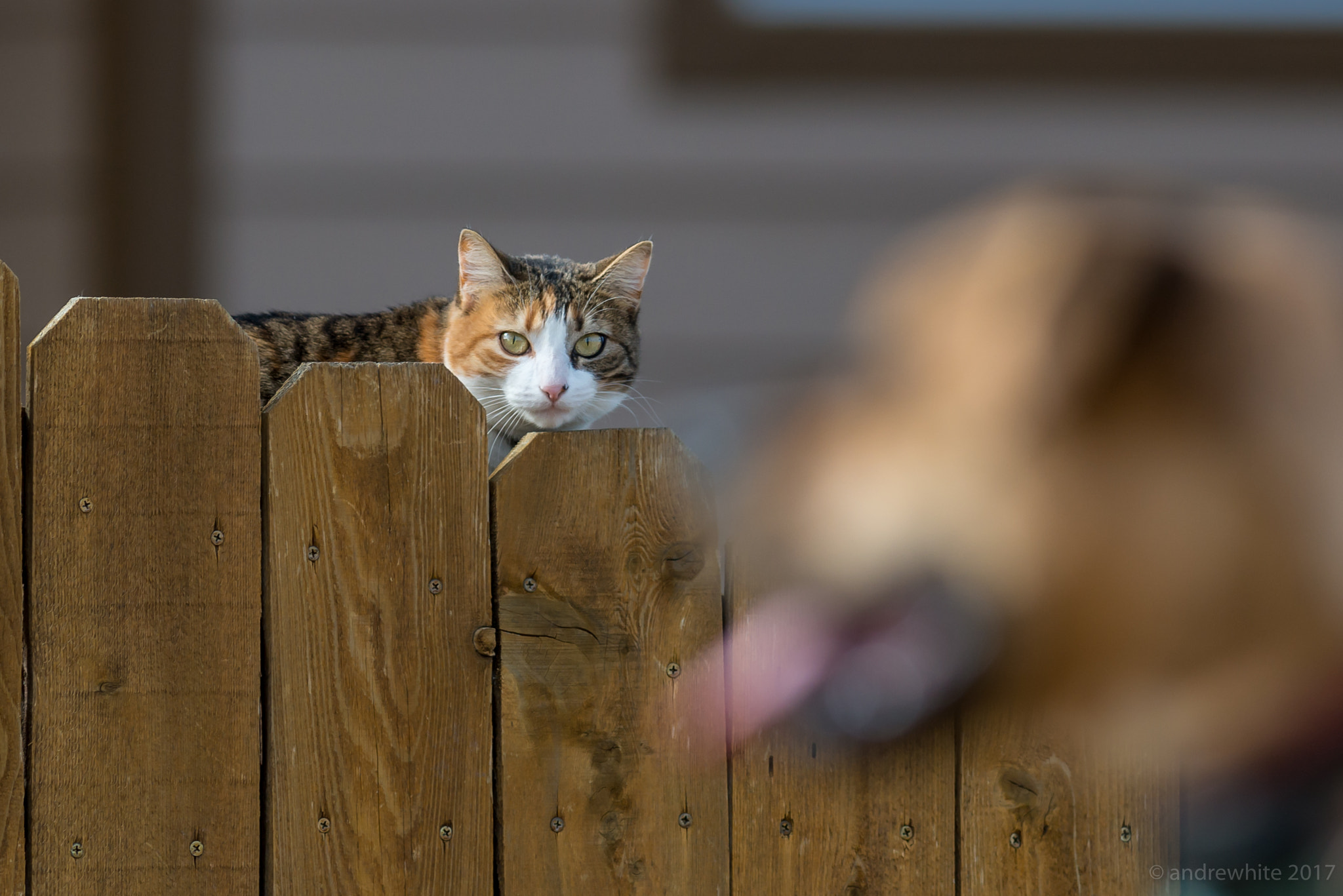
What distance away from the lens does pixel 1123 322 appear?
82 cm

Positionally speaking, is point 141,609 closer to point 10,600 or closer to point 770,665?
point 10,600

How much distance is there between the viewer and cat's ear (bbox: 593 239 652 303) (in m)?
2.12

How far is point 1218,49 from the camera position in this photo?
2854mm

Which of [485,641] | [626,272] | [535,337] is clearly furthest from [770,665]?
[626,272]

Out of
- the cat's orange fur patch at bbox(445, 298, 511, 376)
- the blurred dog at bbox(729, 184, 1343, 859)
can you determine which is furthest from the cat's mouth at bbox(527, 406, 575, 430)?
the blurred dog at bbox(729, 184, 1343, 859)

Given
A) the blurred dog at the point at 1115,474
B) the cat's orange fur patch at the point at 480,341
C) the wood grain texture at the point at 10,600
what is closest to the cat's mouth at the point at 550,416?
the cat's orange fur patch at the point at 480,341

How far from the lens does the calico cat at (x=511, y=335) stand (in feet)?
6.48

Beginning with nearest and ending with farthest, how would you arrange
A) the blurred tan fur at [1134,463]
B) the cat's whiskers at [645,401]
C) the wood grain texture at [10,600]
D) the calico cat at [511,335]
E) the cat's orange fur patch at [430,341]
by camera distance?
the blurred tan fur at [1134,463]
the wood grain texture at [10,600]
the calico cat at [511,335]
the cat's orange fur patch at [430,341]
the cat's whiskers at [645,401]

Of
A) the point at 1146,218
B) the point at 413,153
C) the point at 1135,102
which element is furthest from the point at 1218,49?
the point at 1146,218

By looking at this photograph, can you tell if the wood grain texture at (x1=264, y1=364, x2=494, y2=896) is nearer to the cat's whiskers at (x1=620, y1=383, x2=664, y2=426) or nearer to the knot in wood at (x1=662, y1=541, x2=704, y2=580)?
the knot in wood at (x1=662, y1=541, x2=704, y2=580)

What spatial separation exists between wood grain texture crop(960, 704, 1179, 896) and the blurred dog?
0.21 m

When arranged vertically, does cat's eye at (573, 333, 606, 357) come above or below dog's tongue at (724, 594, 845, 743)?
above

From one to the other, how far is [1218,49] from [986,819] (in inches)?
97.5

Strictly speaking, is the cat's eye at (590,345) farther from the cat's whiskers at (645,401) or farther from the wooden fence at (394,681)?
the wooden fence at (394,681)
